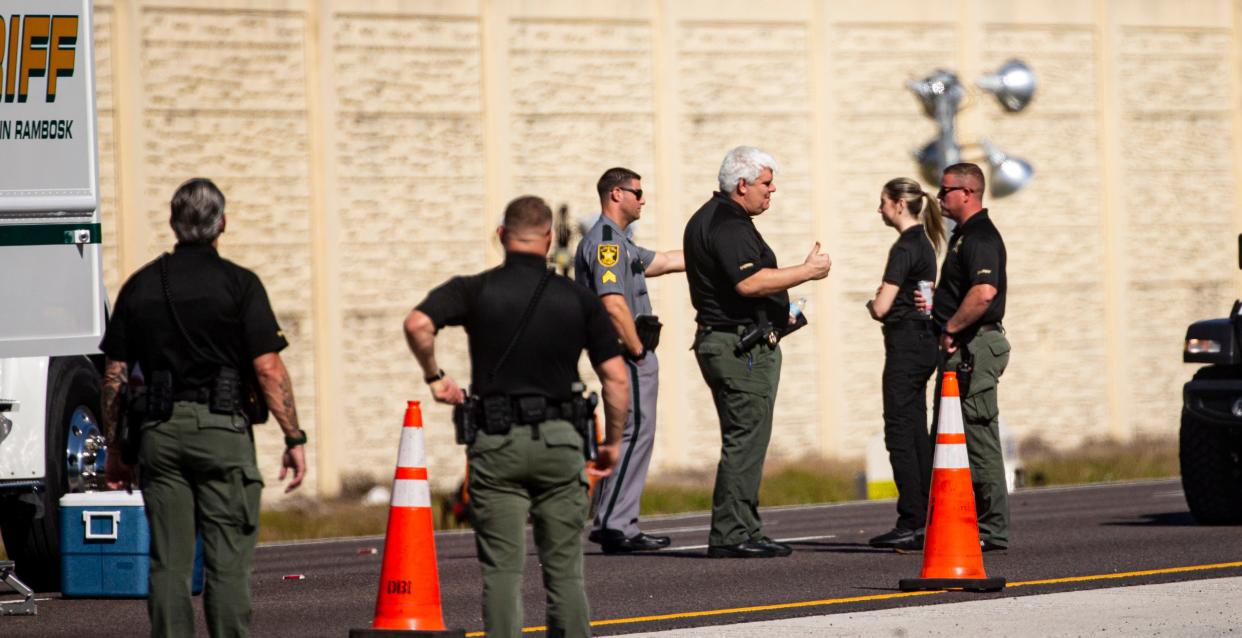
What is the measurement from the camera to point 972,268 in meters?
11.5

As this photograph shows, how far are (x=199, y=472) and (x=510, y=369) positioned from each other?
3.66 ft

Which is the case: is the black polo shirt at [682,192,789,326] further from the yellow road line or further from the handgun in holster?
the handgun in holster

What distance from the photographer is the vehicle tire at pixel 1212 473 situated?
524 inches

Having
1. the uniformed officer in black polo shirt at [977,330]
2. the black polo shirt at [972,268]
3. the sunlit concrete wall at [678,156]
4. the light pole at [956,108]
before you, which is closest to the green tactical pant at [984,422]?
the uniformed officer in black polo shirt at [977,330]

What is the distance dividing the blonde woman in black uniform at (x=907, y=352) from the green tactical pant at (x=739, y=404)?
0.88m

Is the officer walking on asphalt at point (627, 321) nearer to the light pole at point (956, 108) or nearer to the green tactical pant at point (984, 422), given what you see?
the green tactical pant at point (984, 422)

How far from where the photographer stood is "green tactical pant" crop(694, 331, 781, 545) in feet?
36.8

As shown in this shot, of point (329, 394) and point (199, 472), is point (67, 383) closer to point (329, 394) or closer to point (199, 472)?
point (199, 472)

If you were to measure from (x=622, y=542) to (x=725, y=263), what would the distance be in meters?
1.85

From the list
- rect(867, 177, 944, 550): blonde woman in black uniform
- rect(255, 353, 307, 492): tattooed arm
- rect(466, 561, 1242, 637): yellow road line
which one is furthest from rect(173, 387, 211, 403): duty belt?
rect(867, 177, 944, 550): blonde woman in black uniform

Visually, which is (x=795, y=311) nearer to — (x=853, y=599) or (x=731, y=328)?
(x=731, y=328)

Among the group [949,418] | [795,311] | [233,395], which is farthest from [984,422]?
[233,395]

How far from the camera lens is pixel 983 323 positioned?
11.6 meters

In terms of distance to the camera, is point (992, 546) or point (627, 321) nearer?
point (627, 321)
